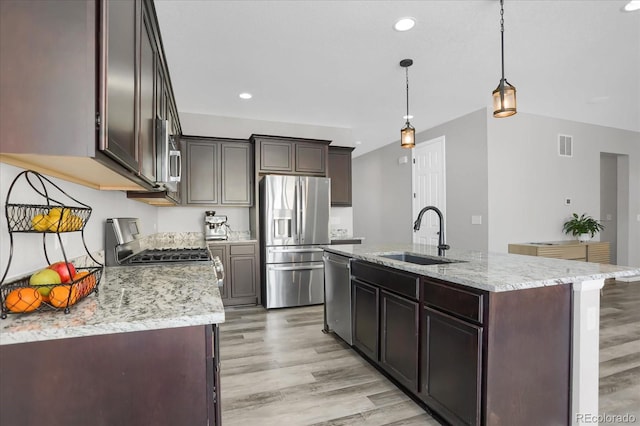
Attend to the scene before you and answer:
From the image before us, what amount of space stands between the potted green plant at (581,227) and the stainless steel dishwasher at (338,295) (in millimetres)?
4435

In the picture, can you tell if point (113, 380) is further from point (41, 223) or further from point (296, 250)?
point (296, 250)

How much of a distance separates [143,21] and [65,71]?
0.90m

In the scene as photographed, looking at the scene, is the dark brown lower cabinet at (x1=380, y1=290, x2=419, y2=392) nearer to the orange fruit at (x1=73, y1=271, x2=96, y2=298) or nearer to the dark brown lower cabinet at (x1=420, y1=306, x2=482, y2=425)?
the dark brown lower cabinet at (x1=420, y1=306, x2=482, y2=425)

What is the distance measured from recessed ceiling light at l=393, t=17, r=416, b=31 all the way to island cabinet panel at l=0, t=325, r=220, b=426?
265 cm

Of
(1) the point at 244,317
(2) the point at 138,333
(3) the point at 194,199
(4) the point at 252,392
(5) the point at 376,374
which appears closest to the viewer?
(2) the point at 138,333

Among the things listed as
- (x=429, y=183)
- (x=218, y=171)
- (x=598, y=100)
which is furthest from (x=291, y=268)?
(x=598, y=100)

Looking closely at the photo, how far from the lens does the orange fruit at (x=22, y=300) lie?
1.07 meters

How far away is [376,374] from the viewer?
2588 mm

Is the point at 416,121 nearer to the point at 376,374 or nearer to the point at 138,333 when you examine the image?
the point at 376,374

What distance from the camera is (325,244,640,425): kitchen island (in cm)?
163

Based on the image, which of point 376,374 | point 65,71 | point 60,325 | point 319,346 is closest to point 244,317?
point 319,346

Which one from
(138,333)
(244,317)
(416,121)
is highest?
(416,121)

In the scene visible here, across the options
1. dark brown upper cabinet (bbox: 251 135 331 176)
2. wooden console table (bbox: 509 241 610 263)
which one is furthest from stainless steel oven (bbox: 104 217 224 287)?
wooden console table (bbox: 509 241 610 263)

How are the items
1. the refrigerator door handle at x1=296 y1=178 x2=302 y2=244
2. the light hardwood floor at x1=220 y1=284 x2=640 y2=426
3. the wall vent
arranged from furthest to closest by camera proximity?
1. the wall vent
2. the refrigerator door handle at x1=296 y1=178 x2=302 y2=244
3. the light hardwood floor at x1=220 y1=284 x2=640 y2=426
